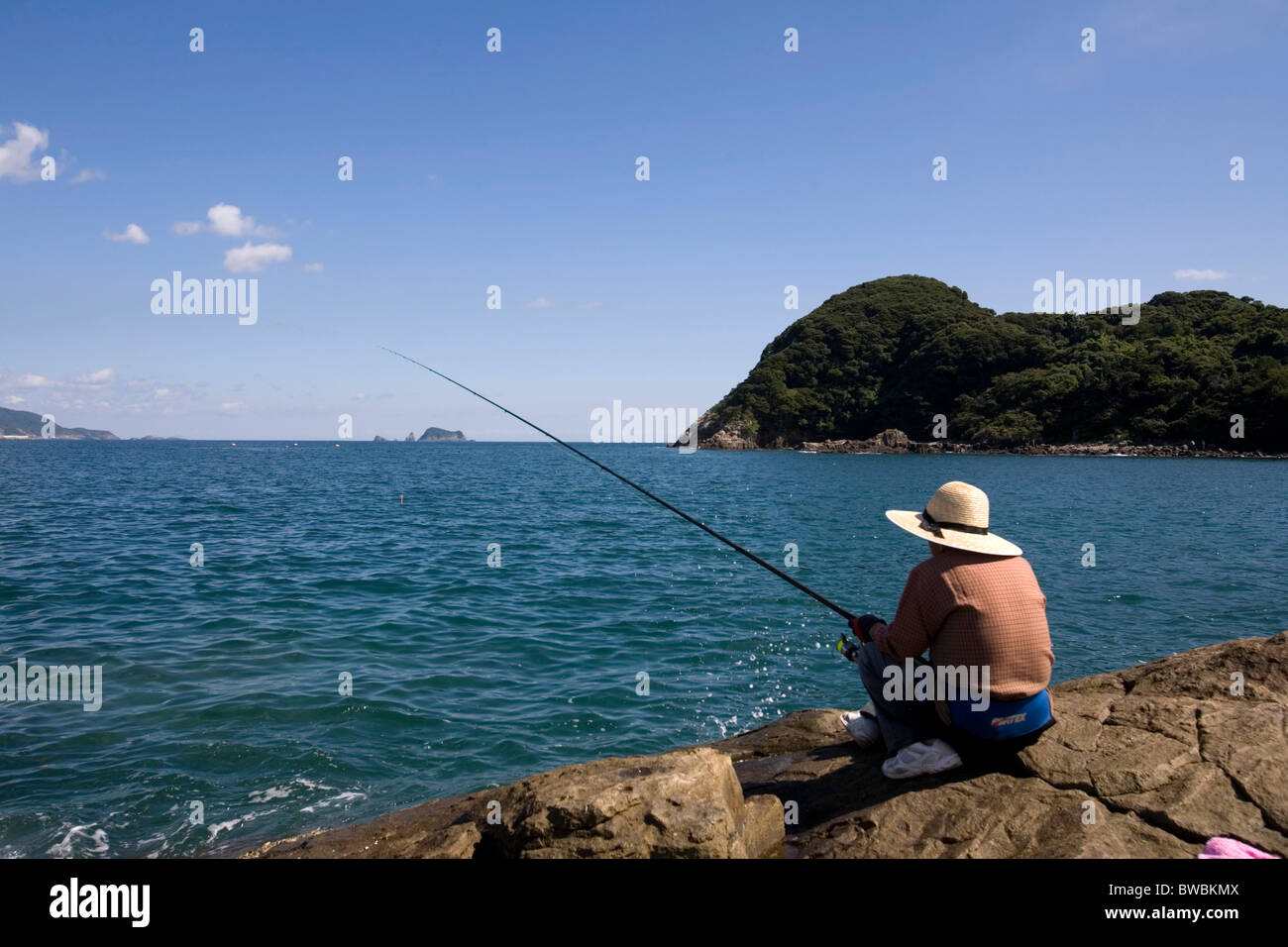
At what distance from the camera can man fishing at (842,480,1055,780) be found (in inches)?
170

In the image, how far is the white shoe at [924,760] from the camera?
4820mm

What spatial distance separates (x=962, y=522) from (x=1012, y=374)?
10646 centimetres

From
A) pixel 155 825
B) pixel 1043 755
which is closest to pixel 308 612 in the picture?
pixel 155 825

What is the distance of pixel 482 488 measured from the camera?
156 feet

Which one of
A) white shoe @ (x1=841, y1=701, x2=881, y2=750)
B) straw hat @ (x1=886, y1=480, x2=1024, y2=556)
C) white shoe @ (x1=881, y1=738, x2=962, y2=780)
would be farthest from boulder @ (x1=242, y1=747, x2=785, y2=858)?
straw hat @ (x1=886, y1=480, x2=1024, y2=556)

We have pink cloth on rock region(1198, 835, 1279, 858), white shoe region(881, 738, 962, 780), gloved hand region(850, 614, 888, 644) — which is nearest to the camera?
pink cloth on rock region(1198, 835, 1279, 858)

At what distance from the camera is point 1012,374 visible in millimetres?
99562

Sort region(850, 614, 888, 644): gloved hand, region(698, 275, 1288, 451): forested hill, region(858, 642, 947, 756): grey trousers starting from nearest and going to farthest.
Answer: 1. region(858, 642, 947, 756): grey trousers
2. region(850, 614, 888, 644): gloved hand
3. region(698, 275, 1288, 451): forested hill

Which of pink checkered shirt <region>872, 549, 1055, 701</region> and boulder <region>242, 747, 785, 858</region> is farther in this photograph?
pink checkered shirt <region>872, 549, 1055, 701</region>

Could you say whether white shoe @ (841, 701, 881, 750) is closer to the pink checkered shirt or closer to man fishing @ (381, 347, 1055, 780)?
man fishing @ (381, 347, 1055, 780)

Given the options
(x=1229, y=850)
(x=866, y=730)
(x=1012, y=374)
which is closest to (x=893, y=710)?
(x=866, y=730)

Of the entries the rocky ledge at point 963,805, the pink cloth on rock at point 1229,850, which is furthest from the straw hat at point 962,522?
the pink cloth on rock at point 1229,850

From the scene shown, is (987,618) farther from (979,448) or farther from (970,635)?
(979,448)

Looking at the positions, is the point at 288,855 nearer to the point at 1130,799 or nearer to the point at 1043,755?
the point at 1043,755
